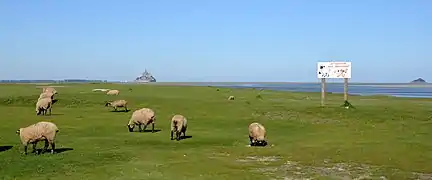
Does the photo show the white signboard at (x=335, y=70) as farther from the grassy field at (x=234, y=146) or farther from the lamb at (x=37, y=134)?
the lamb at (x=37, y=134)

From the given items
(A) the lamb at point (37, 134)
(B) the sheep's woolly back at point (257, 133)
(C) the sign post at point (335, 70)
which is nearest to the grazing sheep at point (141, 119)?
(B) the sheep's woolly back at point (257, 133)

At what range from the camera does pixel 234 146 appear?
30.6m

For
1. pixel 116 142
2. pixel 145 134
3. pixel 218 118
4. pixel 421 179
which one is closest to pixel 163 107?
pixel 218 118

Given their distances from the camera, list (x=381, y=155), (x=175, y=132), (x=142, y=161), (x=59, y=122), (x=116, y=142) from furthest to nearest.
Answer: (x=59, y=122)
(x=175, y=132)
(x=116, y=142)
(x=381, y=155)
(x=142, y=161)

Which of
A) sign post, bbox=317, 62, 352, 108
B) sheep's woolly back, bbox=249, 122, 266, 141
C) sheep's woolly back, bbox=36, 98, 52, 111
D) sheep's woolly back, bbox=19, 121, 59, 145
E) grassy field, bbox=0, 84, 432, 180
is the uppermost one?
sign post, bbox=317, 62, 352, 108

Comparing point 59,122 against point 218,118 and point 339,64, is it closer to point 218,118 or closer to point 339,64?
point 218,118

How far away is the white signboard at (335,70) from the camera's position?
198ft

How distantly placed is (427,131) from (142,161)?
2164 centimetres

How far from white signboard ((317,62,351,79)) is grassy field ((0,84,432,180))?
29.6 ft

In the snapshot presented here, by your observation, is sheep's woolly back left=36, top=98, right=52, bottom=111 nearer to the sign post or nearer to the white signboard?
the sign post

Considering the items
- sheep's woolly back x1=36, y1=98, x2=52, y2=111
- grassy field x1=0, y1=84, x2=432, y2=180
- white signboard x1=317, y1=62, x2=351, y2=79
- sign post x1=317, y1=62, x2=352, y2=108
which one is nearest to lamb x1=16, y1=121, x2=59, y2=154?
grassy field x1=0, y1=84, x2=432, y2=180

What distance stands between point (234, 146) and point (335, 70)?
1292 inches

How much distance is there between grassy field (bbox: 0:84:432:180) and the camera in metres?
22.4

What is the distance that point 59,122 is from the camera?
4188cm
